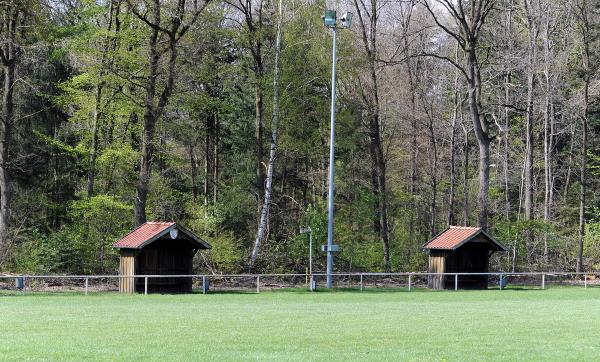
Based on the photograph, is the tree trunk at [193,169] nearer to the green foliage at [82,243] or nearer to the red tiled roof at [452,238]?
the green foliage at [82,243]

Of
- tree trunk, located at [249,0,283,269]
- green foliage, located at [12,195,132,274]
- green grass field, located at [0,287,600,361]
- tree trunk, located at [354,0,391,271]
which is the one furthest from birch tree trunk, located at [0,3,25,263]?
tree trunk, located at [354,0,391,271]

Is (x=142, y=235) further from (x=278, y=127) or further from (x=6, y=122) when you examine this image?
(x=278, y=127)

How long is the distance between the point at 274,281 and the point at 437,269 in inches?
310

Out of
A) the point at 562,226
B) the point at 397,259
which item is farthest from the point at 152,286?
the point at 562,226

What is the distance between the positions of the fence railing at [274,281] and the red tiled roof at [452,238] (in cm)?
133

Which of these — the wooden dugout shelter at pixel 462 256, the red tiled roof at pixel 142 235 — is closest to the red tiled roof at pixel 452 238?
the wooden dugout shelter at pixel 462 256

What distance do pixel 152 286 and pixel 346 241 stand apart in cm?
1587

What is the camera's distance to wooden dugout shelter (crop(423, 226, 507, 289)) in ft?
117

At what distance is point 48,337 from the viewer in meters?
13.9

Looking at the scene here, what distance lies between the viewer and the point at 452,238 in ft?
118

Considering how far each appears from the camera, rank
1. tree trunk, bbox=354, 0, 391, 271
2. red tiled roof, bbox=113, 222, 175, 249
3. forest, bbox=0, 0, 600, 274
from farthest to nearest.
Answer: tree trunk, bbox=354, 0, 391, 271 → forest, bbox=0, 0, 600, 274 → red tiled roof, bbox=113, 222, 175, 249

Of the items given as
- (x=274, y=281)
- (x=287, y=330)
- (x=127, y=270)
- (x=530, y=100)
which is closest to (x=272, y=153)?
(x=274, y=281)

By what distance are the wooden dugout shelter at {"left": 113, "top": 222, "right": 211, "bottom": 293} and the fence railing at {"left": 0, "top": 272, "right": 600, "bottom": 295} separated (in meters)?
0.33

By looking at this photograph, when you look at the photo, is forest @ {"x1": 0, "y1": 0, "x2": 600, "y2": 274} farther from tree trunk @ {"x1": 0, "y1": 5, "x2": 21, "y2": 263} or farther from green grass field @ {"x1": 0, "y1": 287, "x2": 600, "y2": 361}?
green grass field @ {"x1": 0, "y1": 287, "x2": 600, "y2": 361}
